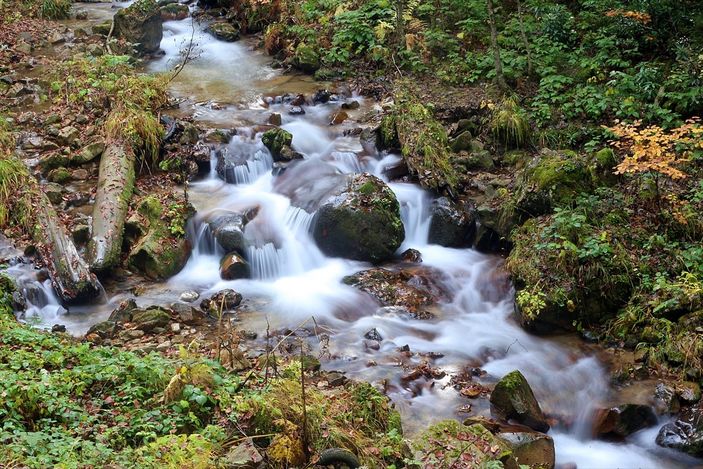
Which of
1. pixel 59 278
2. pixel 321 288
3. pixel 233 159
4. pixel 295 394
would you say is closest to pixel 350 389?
pixel 295 394

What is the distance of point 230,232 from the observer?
10.2 meters

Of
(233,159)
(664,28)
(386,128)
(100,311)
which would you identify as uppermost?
(664,28)

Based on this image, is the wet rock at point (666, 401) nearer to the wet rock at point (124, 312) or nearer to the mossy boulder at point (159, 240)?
the wet rock at point (124, 312)

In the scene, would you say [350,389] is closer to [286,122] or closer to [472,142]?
[472,142]

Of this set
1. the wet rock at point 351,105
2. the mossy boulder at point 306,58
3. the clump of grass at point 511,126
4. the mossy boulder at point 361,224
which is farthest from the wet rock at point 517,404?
the mossy boulder at point 306,58

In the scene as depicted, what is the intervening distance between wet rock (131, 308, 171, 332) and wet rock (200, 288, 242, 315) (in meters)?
0.70

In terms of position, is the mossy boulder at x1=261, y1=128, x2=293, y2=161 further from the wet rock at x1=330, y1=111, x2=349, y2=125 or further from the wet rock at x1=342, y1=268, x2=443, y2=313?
the wet rock at x1=342, y1=268, x2=443, y2=313

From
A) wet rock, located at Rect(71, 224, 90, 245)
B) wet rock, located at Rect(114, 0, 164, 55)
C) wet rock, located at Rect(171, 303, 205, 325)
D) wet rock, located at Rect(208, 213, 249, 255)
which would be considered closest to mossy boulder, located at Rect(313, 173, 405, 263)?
wet rock, located at Rect(208, 213, 249, 255)

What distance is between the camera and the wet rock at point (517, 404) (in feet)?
22.7

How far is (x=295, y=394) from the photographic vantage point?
5578 millimetres

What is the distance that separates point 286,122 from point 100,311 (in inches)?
256

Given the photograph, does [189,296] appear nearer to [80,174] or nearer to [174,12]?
[80,174]

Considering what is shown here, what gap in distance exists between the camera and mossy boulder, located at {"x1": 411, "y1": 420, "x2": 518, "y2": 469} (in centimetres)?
570

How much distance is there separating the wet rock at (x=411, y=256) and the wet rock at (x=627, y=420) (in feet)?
13.3
